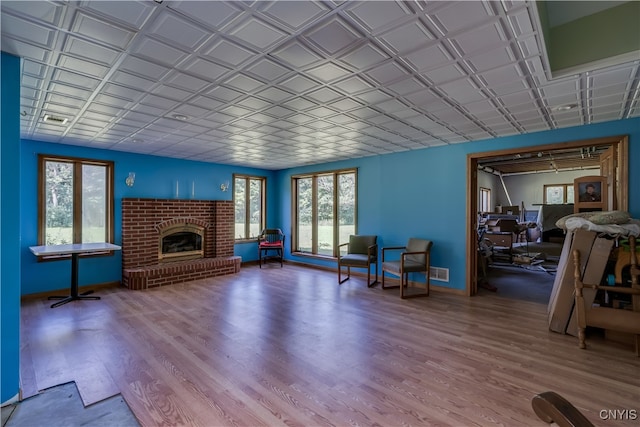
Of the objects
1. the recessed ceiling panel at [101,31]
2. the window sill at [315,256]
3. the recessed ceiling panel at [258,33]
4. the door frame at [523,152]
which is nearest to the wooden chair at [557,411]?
the recessed ceiling panel at [258,33]

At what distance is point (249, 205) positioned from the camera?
7.45 meters

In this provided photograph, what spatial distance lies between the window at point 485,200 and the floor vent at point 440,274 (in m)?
5.97

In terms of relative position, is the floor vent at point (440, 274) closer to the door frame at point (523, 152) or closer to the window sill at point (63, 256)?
the door frame at point (523, 152)

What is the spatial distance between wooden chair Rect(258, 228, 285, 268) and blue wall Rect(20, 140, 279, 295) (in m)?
0.42

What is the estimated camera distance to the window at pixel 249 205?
7223mm

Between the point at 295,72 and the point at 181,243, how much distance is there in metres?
4.88

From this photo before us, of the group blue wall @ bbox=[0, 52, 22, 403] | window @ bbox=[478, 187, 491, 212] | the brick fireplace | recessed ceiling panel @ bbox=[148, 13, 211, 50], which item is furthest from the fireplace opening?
window @ bbox=[478, 187, 491, 212]

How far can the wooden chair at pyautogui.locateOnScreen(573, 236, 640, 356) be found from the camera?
2.75 meters

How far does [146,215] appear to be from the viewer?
18.1 ft

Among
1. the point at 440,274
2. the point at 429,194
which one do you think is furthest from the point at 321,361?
the point at 429,194

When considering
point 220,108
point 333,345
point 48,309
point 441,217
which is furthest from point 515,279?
point 48,309

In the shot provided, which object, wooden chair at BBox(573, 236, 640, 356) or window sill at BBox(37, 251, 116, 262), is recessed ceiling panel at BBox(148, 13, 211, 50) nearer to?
wooden chair at BBox(573, 236, 640, 356)

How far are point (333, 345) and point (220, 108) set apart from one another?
271cm

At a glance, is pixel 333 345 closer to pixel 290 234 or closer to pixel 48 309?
pixel 48 309
